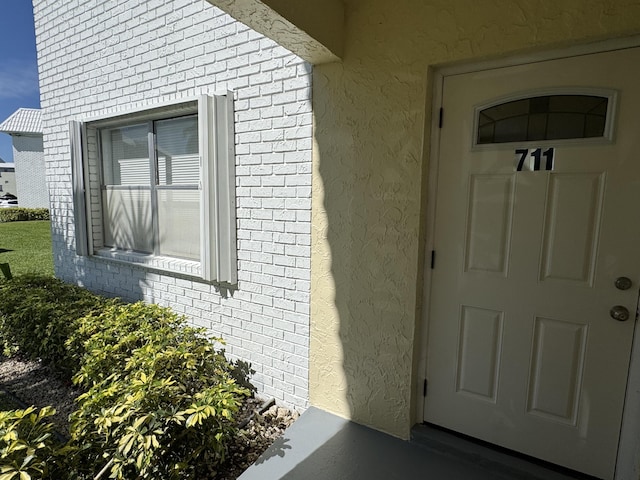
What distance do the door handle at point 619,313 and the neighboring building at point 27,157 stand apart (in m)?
28.4

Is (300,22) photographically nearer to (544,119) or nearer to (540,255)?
(544,119)

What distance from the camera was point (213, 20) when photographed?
2928 mm

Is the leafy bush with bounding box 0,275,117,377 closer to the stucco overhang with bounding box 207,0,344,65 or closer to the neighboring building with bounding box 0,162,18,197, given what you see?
the stucco overhang with bounding box 207,0,344,65

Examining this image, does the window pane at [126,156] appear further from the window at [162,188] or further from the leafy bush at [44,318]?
the leafy bush at [44,318]

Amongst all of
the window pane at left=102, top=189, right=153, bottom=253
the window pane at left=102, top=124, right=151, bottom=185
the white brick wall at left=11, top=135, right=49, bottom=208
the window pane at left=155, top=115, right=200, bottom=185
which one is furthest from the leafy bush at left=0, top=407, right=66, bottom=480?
the white brick wall at left=11, top=135, right=49, bottom=208

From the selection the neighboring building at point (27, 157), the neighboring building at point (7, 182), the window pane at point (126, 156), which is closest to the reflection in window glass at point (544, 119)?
the window pane at point (126, 156)

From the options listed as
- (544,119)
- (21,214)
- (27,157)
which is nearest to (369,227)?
(544,119)

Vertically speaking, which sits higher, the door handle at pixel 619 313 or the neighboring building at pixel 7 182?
the neighboring building at pixel 7 182

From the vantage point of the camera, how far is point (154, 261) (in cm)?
360

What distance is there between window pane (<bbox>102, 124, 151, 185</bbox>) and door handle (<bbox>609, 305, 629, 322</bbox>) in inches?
158

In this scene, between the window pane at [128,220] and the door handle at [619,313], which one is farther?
the window pane at [128,220]

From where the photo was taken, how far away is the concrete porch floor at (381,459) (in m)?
2.03

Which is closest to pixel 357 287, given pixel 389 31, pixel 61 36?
pixel 389 31

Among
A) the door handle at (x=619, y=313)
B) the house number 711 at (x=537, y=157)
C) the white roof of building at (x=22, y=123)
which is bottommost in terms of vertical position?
the door handle at (x=619, y=313)
